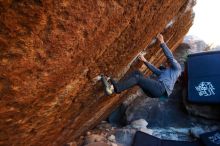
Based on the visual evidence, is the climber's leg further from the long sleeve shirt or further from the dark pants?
the long sleeve shirt

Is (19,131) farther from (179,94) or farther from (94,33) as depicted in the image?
(179,94)

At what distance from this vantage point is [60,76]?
7.62 feet

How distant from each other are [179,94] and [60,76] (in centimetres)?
587

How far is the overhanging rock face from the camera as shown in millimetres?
1577

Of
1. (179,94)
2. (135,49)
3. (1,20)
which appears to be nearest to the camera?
(1,20)

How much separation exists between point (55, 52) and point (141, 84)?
205 centimetres

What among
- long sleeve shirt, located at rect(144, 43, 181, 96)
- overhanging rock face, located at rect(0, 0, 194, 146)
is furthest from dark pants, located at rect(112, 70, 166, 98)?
overhanging rock face, located at rect(0, 0, 194, 146)

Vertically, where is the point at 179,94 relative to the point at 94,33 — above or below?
above

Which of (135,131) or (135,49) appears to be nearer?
(135,49)

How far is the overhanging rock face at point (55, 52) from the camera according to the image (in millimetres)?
1577

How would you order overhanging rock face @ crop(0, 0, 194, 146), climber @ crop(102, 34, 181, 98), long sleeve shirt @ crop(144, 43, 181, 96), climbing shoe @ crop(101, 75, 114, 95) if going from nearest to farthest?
1. overhanging rock face @ crop(0, 0, 194, 146)
2. climbing shoe @ crop(101, 75, 114, 95)
3. climber @ crop(102, 34, 181, 98)
4. long sleeve shirt @ crop(144, 43, 181, 96)

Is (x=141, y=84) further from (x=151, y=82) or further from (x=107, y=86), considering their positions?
(x=107, y=86)

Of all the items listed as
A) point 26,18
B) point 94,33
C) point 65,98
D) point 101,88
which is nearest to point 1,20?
point 26,18

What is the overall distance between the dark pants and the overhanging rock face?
236 mm
